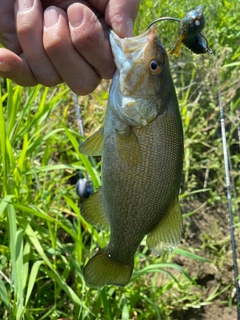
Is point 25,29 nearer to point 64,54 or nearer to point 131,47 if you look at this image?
point 64,54

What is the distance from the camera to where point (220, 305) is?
9.95 ft

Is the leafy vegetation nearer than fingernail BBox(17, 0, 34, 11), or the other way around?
fingernail BBox(17, 0, 34, 11)

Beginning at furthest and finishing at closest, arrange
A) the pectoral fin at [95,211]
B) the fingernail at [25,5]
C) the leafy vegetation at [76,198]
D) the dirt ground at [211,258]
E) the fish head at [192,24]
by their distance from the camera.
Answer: the dirt ground at [211,258] < the leafy vegetation at [76,198] < the pectoral fin at [95,211] < the fingernail at [25,5] < the fish head at [192,24]

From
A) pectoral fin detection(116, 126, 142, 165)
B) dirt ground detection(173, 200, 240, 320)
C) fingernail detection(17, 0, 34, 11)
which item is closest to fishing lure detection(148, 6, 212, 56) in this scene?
pectoral fin detection(116, 126, 142, 165)

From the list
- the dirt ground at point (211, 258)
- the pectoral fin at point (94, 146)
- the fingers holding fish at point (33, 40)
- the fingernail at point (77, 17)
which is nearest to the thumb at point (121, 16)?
the fingernail at point (77, 17)

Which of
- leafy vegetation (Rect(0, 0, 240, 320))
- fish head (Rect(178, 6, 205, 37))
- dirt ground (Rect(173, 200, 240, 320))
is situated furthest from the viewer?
dirt ground (Rect(173, 200, 240, 320))

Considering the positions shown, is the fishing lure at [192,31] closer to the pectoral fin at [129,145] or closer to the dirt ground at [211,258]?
the pectoral fin at [129,145]

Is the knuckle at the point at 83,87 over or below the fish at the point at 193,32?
below

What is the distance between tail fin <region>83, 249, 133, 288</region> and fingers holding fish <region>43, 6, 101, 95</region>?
2.03 feet

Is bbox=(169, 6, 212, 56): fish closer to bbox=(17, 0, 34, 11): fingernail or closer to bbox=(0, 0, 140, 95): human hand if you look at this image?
bbox=(0, 0, 140, 95): human hand

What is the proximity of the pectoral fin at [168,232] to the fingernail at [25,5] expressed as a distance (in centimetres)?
81

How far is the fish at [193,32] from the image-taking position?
4.94 ft

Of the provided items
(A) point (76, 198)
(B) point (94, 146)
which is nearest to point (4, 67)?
(B) point (94, 146)

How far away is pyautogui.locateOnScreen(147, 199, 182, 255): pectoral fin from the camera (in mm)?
1624
